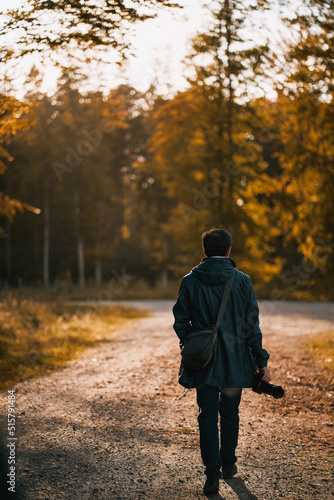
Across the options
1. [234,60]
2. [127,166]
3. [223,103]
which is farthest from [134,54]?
[127,166]

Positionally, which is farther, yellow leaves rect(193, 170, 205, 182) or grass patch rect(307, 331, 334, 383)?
yellow leaves rect(193, 170, 205, 182)

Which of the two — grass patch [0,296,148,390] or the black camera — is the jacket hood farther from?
grass patch [0,296,148,390]

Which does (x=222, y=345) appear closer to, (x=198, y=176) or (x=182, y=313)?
(x=182, y=313)

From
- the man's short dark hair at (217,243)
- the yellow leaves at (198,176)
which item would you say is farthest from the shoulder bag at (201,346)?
the yellow leaves at (198,176)

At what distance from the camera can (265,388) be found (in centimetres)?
416

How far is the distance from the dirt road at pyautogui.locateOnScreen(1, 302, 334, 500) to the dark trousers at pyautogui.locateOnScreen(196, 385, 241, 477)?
19cm

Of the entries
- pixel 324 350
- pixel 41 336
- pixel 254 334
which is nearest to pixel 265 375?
pixel 254 334

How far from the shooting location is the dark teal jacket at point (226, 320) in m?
4.17

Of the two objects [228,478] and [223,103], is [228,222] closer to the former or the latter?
[223,103]

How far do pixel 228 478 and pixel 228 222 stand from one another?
801 inches

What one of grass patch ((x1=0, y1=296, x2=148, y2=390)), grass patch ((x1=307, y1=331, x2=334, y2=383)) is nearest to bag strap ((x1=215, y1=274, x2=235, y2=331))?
grass patch ((x1=0, y1=296, x2=148, y2=390))

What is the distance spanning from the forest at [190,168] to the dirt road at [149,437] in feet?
12.4

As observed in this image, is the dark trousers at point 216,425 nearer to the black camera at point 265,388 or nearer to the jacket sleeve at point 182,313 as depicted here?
the black camera at point 265,388

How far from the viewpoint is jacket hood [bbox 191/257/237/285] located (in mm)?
4195
